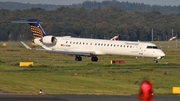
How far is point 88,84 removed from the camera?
3938 centimetres

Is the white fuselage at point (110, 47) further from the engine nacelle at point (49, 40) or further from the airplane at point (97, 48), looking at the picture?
the engine nacelle at point (49, 40)

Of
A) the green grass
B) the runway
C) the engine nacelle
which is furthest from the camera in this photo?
the engine nacelle

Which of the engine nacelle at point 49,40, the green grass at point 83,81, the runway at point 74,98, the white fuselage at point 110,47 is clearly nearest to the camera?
the runway at point 74,98

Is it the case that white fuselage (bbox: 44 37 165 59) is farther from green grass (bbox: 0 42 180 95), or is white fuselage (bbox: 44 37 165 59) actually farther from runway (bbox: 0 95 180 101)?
runway (bbox: 0 95 180 101)

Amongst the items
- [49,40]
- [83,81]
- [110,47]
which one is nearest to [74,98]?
[83,81]

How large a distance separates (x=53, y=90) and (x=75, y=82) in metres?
5.49

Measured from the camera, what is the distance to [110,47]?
2731 inches

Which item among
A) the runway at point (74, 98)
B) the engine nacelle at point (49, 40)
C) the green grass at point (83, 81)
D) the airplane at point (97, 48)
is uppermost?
the engine nacelle at point (49, 40)

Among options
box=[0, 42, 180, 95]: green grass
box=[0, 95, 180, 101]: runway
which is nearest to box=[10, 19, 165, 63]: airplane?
box=[0, 42, 180, 95]: green grass

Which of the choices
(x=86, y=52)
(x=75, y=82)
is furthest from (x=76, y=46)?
(x=75, y=82)

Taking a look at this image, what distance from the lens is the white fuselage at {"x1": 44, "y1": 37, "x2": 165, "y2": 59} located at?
223ft

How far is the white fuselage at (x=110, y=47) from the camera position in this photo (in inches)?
2675

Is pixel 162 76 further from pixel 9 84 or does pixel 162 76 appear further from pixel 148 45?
pixel 148 45

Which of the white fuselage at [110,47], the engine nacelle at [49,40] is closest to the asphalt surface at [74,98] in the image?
the white fuselage at [110,47]
